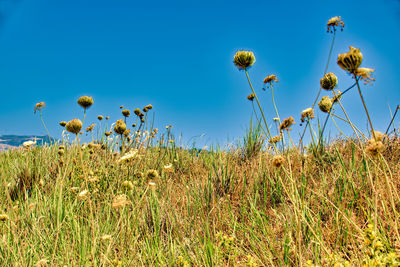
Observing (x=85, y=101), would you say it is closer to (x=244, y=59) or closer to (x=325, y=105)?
(x=244, y=59)

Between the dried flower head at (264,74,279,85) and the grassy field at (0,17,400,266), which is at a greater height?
the dried flower head at (264,74,279,85)

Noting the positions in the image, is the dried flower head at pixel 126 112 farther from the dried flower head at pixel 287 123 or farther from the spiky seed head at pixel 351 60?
the spiky seed head at pixel 351 60

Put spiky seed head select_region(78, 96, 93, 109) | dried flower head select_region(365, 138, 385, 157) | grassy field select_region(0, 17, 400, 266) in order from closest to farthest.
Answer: dried flower head select_region(365, 138, 385, 157) → grassy field select_region(0, 17, 400, 266) → spiky seed head select_region(78, 96, 93, 109)

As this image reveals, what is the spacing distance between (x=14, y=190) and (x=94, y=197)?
3.69 ft

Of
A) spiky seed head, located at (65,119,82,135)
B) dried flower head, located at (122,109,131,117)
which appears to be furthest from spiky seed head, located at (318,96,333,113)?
dried flower head, located at (122,109,131,117)

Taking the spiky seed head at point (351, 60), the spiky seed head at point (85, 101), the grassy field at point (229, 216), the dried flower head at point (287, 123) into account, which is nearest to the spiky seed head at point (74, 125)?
the grassy field at point (229, 216)

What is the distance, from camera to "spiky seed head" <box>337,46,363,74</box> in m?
1.01

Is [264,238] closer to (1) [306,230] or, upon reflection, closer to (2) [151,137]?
(1) [306,230]

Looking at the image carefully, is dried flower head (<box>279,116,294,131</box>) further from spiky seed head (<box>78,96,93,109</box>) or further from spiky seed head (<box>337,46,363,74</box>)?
spiky seed head (<box>78,96,93,109</box>)

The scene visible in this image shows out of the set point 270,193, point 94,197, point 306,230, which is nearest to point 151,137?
point 94,197

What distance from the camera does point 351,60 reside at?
103 centimetres

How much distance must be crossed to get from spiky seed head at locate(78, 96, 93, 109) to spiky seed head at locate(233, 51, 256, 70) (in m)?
1.05

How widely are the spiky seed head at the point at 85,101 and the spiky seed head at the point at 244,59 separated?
1050mm

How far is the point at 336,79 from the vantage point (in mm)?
1650
